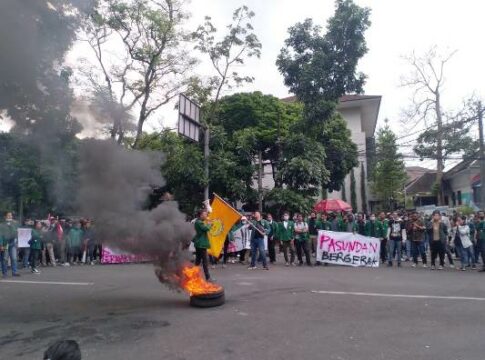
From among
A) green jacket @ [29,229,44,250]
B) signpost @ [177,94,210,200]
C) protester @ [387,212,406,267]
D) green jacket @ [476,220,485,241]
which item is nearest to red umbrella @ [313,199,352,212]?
signpost @ [177,94,210,200]

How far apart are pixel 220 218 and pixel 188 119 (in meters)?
5.77

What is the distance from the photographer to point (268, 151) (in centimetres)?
2362

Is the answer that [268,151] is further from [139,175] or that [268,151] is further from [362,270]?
[139,175]

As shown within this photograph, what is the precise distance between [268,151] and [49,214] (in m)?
11.4

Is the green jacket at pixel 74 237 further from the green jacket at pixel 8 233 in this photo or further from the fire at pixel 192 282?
the fire at pixel 192 282

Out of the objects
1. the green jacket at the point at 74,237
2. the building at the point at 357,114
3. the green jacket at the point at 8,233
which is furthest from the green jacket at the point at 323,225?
the building at the point at 357,114

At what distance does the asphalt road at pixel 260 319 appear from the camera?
5586 mm

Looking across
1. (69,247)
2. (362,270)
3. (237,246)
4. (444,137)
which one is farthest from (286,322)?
(444,137)

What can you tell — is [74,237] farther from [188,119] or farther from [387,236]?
[387,236]

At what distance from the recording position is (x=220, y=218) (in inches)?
481

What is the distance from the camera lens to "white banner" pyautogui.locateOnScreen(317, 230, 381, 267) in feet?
47.9

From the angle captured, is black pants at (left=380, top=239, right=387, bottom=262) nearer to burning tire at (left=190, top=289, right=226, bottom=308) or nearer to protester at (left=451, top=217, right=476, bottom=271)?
protester at (left=451, top=217, right=476, bottom=271)

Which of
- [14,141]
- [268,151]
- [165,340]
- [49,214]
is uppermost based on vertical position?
[268,151]

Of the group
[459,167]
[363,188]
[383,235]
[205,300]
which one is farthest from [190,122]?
[459,167]
